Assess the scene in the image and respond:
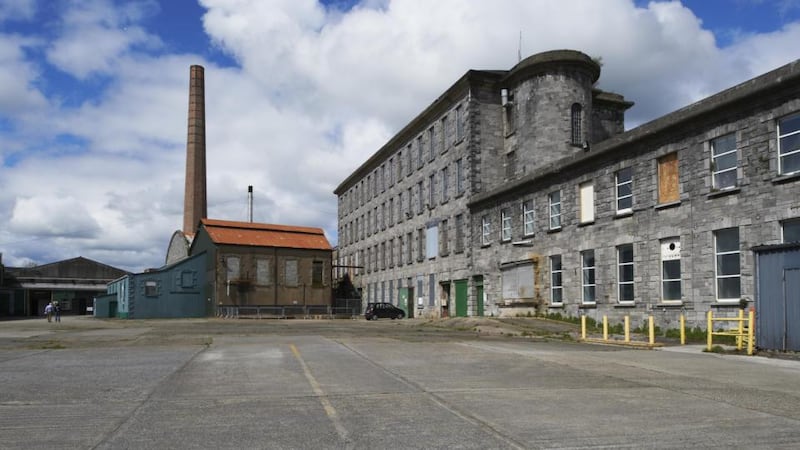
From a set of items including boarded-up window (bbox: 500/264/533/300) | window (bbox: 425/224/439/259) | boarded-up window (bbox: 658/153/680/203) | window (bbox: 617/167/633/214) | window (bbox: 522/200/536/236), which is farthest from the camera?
window (bbox: 425/224/439/259)

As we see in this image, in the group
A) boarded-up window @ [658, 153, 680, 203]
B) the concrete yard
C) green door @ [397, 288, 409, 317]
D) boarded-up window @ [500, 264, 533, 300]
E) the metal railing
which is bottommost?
the metal railing

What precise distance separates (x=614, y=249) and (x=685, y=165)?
4.89 meters

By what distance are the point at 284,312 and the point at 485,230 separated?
1009 inches

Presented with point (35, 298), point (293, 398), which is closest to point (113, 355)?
point (293, 398)

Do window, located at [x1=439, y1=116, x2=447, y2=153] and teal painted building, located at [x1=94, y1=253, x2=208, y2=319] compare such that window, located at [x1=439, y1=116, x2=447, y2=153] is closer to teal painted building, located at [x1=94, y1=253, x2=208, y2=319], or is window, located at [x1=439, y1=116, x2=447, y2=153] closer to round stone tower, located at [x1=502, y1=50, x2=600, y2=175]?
round stone tower, located at [x1=502, y1=50, x2=600, y2=175]

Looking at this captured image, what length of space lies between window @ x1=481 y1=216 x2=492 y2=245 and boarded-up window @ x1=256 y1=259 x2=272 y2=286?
26385 mm

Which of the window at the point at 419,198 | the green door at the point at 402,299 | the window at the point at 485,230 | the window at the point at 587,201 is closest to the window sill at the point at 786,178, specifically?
the window at the point at 587,201

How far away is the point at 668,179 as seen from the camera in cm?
2478

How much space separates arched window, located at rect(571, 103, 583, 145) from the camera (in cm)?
4050

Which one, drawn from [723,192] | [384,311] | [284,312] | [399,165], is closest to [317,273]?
[284,312]

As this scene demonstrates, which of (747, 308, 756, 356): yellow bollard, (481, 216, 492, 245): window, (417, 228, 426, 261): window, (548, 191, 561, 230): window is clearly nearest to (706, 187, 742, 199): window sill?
(747, 308, 756, 356): yellow bollard

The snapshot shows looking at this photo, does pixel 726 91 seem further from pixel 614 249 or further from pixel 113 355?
pixel 113 355

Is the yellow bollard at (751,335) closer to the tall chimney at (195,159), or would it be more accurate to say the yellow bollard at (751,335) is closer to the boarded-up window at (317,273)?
the boarded-up window at (317,273)

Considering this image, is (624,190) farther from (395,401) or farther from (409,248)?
(409,248)
